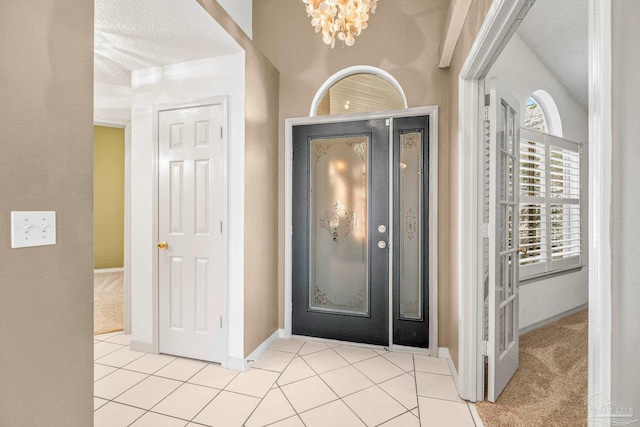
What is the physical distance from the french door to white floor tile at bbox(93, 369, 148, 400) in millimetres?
1396

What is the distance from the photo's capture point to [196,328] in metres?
2.65

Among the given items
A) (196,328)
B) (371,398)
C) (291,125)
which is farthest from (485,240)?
(196,328)

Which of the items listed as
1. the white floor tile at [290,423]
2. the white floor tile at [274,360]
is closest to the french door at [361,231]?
the white floor tile at [274,360]

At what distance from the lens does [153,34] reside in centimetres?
228

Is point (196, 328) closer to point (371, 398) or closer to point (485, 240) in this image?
point (371, 398)

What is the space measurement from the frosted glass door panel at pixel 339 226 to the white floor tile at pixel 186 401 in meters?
1.23

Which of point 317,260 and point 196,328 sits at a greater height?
point 317,260

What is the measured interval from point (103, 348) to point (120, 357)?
34cm

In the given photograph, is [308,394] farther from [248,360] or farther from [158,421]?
[158,421]

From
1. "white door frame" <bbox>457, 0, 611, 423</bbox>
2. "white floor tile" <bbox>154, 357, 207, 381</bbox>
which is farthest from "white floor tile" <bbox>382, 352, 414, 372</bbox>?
"white floor tile" <bbox>154, 357, 207, 381</bbox>

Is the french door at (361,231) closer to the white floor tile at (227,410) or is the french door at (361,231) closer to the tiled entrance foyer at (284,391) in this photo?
the tiled entrance foyer at (284,391)

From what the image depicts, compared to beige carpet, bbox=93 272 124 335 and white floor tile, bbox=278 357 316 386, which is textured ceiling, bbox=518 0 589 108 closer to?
white floor tile, bbox=278 357 316 386

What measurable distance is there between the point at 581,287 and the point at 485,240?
3009mm

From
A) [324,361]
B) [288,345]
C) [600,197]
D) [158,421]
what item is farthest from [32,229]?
[288,345]
